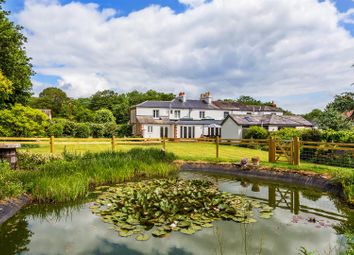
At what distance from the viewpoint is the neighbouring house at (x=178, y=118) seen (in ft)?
115

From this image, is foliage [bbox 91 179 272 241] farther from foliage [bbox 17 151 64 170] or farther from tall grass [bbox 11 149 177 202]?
foliage [bbox 17 151 64 170]

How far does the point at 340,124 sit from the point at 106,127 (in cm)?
2600

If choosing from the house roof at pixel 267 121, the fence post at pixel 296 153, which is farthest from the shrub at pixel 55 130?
the fence post at pixel 296 153

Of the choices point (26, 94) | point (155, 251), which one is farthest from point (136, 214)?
point (26, 94)

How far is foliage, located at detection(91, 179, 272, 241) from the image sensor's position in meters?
5.50

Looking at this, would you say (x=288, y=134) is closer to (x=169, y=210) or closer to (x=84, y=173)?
(x=84, y=173)

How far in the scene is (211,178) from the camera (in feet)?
36.6

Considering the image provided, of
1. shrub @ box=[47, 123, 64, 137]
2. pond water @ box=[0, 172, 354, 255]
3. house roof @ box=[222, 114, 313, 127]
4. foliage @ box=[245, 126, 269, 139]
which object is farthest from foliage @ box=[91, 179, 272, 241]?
house roof @ box=[222, 114, 313, 127]

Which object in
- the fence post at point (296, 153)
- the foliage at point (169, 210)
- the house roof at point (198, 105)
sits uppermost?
the house roof at point (198, 105)

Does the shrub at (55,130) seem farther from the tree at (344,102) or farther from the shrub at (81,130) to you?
the tree at (344,102)

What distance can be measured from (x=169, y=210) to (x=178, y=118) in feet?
105

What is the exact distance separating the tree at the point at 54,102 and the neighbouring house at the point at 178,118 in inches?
734

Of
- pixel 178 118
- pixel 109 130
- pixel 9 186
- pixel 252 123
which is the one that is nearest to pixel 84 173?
pixel 9 186

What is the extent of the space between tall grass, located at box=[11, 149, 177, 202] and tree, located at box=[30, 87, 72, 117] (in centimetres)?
4055
